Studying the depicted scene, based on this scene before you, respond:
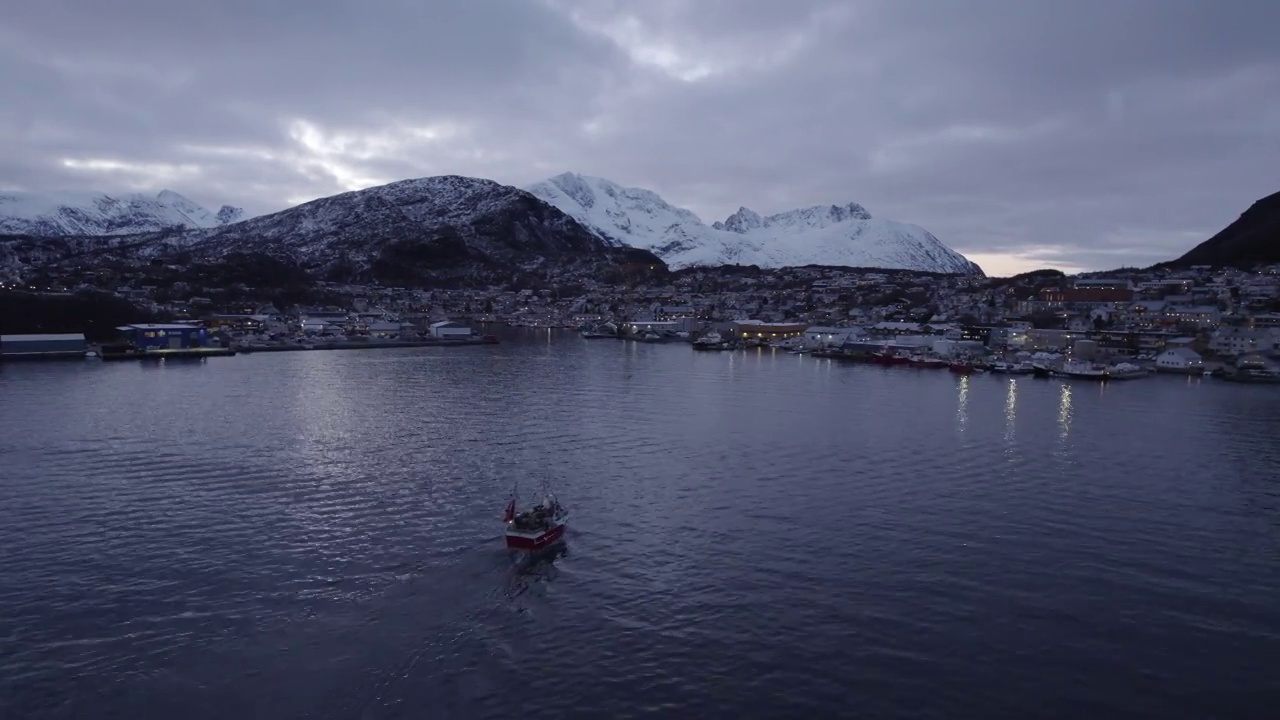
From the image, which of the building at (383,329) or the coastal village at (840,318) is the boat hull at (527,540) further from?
the building at (383,329)

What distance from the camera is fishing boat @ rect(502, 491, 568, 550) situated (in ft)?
44.3

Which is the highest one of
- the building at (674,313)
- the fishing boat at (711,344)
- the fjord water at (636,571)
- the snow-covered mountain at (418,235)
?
the snow-covered mountain at (418,235)

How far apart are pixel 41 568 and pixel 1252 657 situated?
1859 centimetres

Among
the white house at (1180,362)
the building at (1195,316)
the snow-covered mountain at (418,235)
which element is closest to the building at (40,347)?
the white house at (1180,362)

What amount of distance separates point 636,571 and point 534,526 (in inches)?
85.0

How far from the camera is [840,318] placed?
3637 inches

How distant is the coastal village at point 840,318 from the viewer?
56.0m

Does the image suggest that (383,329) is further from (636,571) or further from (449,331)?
(636,571)

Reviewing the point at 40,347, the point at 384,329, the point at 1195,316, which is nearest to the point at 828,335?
the point at 1195,316

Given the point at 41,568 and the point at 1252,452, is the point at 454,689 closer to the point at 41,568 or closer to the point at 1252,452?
the point at 41,568

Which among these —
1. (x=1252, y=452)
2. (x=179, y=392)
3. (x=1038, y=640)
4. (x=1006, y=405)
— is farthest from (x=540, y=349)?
(x=1038, y=640)

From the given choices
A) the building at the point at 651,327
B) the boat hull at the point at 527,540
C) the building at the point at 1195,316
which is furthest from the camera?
the building at the point at 651,327

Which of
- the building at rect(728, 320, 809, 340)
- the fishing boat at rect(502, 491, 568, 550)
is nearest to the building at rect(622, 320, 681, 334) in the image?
the building at rect(728, 320, 809, 340)

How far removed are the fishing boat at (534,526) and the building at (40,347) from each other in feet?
171
